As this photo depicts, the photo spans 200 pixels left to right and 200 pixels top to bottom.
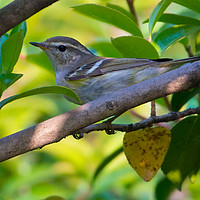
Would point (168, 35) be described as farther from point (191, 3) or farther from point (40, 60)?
point (40, 60)

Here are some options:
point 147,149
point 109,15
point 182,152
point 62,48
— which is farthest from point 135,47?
point 62,48

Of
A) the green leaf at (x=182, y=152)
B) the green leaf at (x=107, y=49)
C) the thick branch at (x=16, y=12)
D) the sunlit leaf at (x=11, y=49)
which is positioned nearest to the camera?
the thick branch at (x=16, y=12)

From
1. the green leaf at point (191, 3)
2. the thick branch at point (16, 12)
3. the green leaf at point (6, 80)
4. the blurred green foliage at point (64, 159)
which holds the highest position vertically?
the thick branch at point (16, 12)

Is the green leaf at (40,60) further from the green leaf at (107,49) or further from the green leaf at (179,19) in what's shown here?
the green leaf at (179,19)

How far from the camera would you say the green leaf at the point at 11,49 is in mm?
1895

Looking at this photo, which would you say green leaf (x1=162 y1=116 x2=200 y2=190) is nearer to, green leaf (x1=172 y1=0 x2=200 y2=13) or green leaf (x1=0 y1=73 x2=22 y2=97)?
green leaf (x1=172 y1=0 x2=200 y2=13)

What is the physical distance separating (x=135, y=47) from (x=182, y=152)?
653 mm

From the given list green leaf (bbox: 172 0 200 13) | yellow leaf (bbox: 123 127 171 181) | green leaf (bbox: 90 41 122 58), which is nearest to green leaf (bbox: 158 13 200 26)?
green leaf (bbox: 172 0 200 13)

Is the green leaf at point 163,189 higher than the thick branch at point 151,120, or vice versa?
the thick branch at point 151,120

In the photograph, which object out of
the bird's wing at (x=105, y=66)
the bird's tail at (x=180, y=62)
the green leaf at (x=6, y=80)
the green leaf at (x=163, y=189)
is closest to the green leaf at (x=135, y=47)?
the bird's tail at (x=180, y=62)

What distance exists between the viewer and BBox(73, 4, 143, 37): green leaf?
2.17 m

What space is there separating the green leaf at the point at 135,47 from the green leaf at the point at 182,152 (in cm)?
→ 43

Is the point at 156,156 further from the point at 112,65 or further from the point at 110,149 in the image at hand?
the point at 110,149

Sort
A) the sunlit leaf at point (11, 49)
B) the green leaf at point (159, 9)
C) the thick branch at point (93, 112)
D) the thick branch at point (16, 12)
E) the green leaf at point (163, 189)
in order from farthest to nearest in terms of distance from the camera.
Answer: the green leaf at point (163, 189)
the green leaf at point (159, 9)
the sunlit leaf at point (11, 49)
the thick branch at point (93, 112)
the thick branch at point (16, 12)
